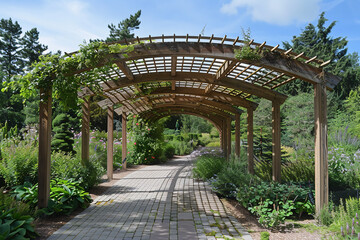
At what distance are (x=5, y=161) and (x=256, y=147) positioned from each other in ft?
29.1

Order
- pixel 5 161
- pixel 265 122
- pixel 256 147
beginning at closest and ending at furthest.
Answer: pixel 5 161
pixel 256 147
pixel 265 122

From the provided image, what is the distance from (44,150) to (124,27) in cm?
2503

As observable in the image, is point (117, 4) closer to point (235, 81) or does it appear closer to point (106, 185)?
point (235, 81)

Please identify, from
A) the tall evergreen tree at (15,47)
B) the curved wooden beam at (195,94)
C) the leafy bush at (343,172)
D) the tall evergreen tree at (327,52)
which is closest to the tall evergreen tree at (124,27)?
the tall evergreen tree at (15,47)

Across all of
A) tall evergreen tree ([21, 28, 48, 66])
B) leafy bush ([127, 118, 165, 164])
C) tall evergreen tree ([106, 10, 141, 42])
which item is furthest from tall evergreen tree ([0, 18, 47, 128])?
leafy bush ([127, 118, 165, 164])

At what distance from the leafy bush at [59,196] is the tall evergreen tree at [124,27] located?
79.4 feet

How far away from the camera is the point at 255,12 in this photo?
739 centimetres

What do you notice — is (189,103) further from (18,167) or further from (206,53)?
(18,167)

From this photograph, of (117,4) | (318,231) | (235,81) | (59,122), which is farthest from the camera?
(59,122)

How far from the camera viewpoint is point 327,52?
24562 millimetres

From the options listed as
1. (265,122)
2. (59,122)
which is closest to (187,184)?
(59,122)

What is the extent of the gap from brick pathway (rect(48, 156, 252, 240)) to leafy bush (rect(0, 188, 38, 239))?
0.31m

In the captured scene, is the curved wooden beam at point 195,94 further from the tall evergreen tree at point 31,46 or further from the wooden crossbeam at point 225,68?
the tall evergreen tree at point 31,46

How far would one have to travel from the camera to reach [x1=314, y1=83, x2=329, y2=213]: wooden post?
4340 mm
